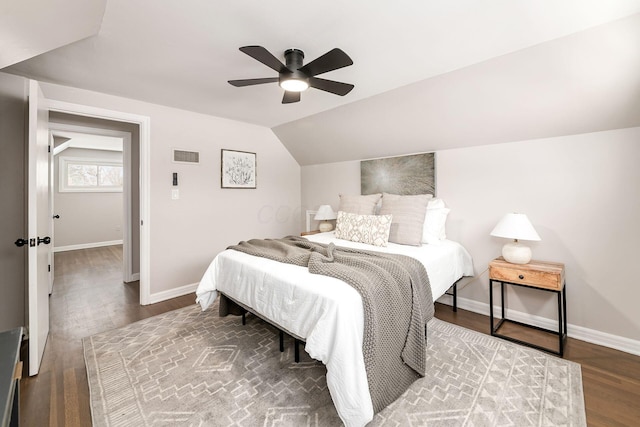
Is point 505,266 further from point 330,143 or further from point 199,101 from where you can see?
point 199,101

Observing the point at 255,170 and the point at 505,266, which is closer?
the point at 505,266

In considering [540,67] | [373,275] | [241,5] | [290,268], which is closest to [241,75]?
[241,5]

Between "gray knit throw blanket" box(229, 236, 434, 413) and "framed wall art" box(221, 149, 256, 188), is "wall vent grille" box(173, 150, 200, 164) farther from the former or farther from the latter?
"gray knit throw blanket" box(229, 236, 434, 413)

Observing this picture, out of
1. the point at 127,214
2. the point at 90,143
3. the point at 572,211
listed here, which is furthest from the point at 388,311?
the point at 90,143

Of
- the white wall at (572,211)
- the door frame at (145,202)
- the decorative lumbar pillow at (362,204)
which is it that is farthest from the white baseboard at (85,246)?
the white wall at (572,211)

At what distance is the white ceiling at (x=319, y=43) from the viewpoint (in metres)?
1.59

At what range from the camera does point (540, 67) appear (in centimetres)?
204

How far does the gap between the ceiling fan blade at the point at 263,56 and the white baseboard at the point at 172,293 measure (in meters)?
2.76

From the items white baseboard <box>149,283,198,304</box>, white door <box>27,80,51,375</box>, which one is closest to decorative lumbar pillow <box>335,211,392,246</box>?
white baseboard <box>149,283,198,304</box>

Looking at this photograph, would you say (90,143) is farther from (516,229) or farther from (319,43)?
(516,229)

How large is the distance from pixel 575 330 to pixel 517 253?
2.91ft

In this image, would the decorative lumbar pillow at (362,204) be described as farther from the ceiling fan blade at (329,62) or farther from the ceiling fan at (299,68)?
the ceiling fan blade at (329,62)

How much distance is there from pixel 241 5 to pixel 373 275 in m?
1.77

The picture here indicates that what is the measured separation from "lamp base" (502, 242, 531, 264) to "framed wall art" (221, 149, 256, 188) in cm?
328
